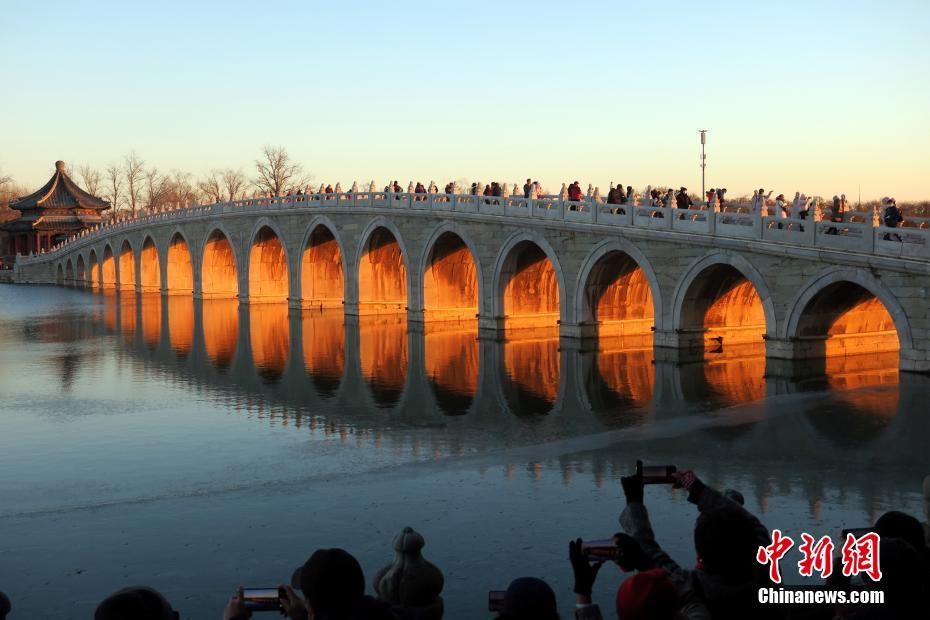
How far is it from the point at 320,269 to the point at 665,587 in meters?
40.7

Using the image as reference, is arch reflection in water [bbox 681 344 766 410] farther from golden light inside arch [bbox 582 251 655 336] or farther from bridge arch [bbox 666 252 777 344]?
golden light inside arch [bbox 582 251 655 336]

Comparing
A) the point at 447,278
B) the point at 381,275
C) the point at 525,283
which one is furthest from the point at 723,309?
the point at 381,275

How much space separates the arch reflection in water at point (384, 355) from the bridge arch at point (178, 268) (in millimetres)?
23366

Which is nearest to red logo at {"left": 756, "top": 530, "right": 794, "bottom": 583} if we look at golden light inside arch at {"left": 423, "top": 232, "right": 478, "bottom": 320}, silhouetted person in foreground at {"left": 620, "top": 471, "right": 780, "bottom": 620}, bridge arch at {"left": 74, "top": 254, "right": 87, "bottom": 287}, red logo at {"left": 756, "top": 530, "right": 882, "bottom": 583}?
red logo at {"left": 756, "top": 530, "right": 882, "bottom": 583}

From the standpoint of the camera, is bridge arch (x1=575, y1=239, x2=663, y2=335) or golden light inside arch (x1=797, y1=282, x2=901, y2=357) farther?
bridge arch (x1=575, y1=239, x2=663, y2=335)

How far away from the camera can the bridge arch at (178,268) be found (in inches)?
2276

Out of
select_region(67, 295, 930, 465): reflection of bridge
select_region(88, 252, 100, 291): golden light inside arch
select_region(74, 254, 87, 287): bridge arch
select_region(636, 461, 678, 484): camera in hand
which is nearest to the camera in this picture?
select_region(636, 461, 678, 484): camera in hand

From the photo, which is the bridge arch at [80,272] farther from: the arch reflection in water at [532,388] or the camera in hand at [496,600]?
the camera in hand at [496,600]

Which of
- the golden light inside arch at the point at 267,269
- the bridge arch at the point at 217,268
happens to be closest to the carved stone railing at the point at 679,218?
the golden light inside arch at the point at 267,269

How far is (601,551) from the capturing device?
4324mm

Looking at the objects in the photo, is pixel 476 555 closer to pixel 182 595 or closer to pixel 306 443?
pixel 182 595

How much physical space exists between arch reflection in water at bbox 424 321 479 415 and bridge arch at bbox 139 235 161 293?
32.8 m

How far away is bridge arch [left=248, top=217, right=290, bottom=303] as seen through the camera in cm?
4734

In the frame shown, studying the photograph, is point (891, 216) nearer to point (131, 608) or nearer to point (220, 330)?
point (131, 608)
